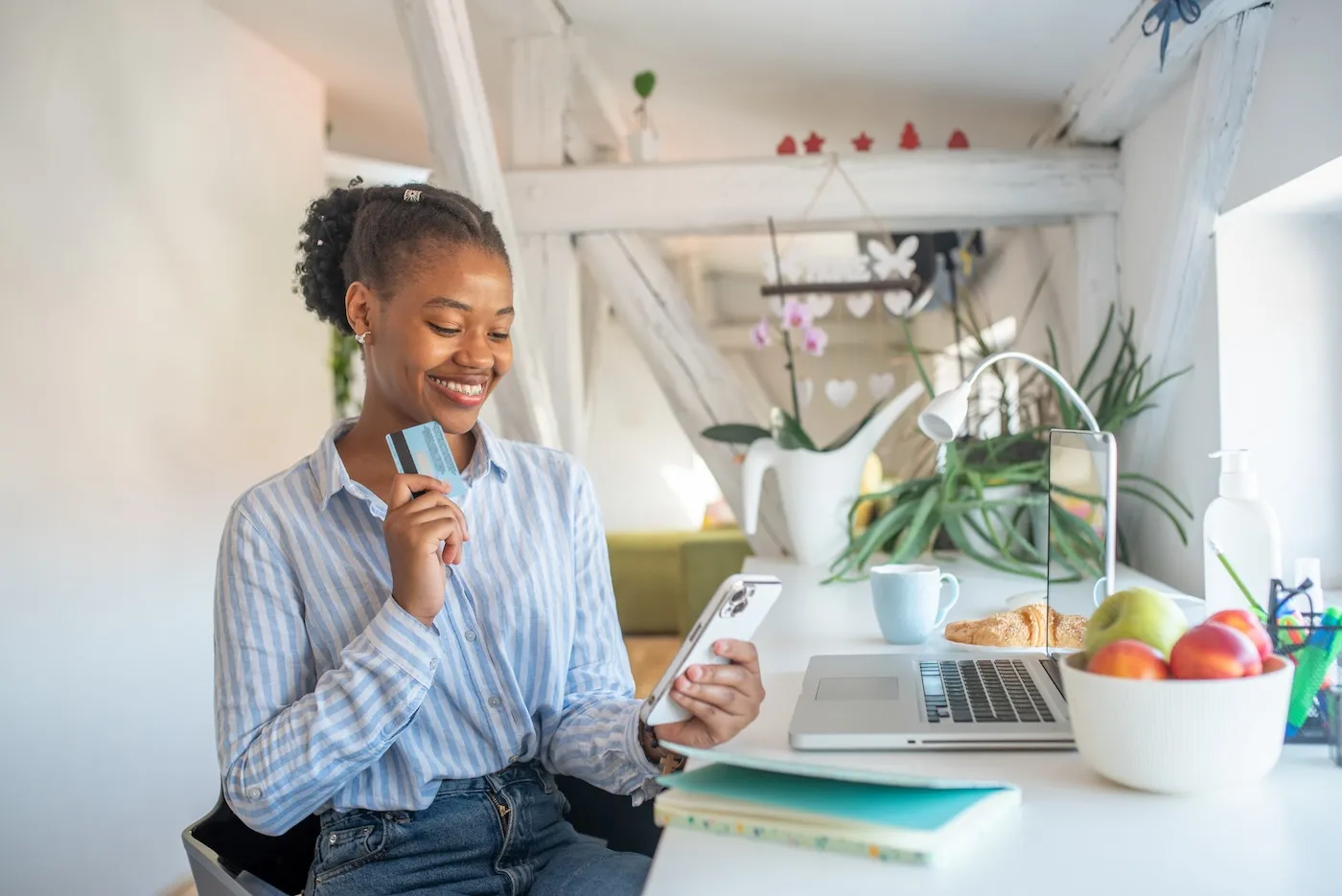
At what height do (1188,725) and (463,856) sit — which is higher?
(1188,725)

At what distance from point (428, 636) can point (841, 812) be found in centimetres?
48

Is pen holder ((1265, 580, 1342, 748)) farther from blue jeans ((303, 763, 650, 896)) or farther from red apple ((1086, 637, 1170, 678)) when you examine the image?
blue jeans ((303, 763, 650, 896))

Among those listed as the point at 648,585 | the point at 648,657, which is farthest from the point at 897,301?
the point at 648,585

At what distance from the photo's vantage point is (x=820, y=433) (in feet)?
31.2

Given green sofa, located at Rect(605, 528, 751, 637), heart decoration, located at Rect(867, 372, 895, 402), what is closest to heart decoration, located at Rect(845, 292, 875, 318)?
heart decoration, located at Rect(867, 372, 895, 402)

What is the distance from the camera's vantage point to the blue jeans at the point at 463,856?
3.69ft

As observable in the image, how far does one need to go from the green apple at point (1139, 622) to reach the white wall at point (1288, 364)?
1251 mm

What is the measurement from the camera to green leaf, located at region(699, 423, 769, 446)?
2.75m

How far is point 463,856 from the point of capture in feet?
3.79

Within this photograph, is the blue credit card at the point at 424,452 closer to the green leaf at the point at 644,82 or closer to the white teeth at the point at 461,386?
the white teeth at the point at 461,386

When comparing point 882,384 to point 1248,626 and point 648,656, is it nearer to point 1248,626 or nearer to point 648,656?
point 1248,626

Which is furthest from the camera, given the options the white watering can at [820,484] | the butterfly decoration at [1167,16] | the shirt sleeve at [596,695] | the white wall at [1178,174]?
the white watering can at [820,484]

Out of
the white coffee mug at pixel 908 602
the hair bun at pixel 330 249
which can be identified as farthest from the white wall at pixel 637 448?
the hair bun at pixel 330 249

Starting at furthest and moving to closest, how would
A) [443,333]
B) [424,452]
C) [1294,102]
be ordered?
[1294,102] → [443,333] → [424,452]
